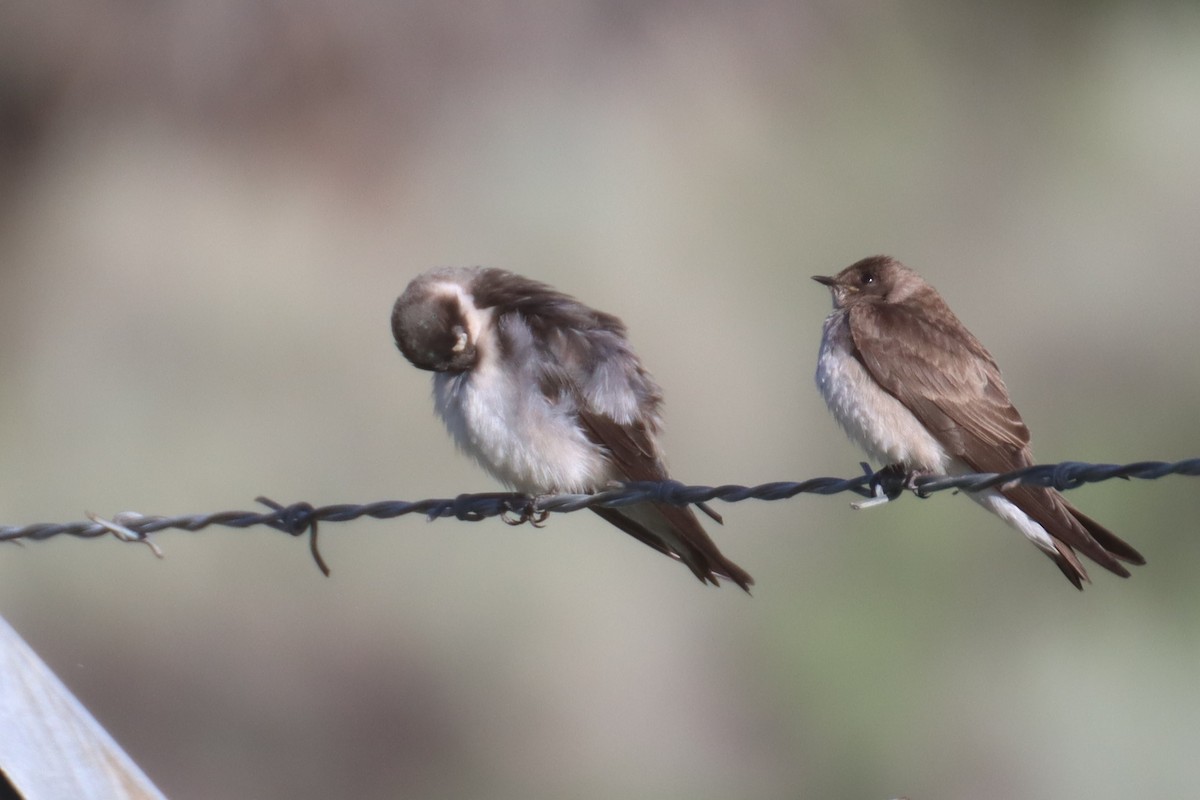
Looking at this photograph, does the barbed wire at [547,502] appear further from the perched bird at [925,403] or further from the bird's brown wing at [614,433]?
the perched bird at [925,403]

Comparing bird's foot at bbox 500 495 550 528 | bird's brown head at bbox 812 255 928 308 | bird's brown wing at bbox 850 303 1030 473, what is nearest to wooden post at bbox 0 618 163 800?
bird's foot at bbox 500 495 550 528

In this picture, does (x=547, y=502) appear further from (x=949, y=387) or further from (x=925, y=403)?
(x=949, y=387)

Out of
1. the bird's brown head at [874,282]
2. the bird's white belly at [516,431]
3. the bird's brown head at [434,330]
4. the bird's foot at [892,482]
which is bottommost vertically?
the bird's foot at [892,482]

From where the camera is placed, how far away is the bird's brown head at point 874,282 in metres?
5.87

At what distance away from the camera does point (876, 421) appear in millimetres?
5004

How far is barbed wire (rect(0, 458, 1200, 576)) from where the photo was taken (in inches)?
125

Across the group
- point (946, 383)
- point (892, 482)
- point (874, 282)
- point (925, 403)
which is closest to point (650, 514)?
point (892, 482)

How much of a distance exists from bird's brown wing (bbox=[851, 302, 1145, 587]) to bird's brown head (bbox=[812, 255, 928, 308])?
18.5 inches

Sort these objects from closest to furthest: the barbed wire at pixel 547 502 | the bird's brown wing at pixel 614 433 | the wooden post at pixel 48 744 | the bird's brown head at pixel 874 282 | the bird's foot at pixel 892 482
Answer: the wooden post at pixel 48 744 → the barbed wire at pixel 547 502 → the bird's foot at pixel 892 482 → the bird's brown wing at pixel 614 433 → the bird's brown head at pixel 874 282

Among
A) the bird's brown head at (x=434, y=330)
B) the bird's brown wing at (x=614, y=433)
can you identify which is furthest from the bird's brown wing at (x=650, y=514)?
the bird's brown head at (x=434, y=330)

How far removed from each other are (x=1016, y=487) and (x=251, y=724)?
10227mm

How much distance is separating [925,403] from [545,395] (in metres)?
1.26

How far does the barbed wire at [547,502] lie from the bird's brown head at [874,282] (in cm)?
165

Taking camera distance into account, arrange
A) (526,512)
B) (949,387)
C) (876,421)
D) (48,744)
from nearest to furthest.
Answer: (48,744), (526,512), (876,421), (949,387)
